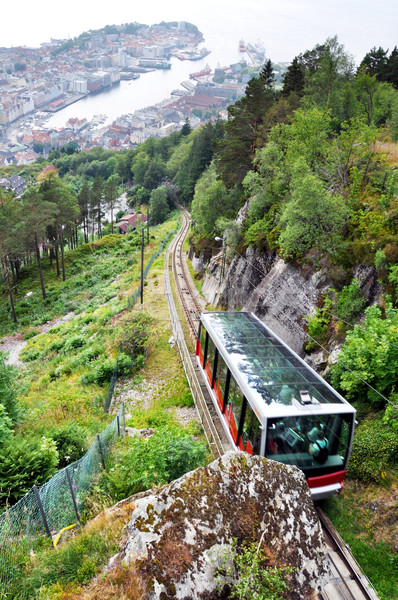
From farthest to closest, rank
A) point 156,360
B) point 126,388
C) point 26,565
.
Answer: point 156,360 → point 126,388 → point 26,565

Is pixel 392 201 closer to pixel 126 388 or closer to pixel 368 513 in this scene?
pixel 368 513

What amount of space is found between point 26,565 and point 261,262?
2102 centimetres

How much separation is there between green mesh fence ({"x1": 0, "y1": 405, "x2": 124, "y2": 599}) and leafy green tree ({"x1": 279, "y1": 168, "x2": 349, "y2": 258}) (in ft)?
44.0

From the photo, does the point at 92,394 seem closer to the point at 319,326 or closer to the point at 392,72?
the point at 319,326

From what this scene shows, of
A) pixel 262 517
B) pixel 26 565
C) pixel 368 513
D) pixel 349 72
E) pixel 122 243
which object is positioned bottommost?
pixel 122 243

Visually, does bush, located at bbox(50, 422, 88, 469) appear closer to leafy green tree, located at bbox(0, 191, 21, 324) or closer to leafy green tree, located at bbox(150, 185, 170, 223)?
leafy green tree, located at bbox(0, 191, 21, 324)

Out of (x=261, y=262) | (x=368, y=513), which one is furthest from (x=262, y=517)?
(x=261, y=262)

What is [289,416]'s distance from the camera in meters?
8.86

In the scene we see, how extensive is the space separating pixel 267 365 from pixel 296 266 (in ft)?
30.9

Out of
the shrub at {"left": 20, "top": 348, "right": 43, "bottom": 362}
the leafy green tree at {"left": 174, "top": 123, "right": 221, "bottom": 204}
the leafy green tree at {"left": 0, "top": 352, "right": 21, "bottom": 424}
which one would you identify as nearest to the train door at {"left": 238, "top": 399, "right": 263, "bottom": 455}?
the leafy green tree at {"left": 0, "top": 352, "right": 21, "bottom": 424}

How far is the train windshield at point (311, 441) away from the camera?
352 inches

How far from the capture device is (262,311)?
21.8 m

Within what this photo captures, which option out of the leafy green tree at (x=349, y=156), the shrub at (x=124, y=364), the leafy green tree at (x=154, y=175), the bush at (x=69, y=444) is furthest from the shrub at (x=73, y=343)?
the leafy green tree at (x=154, y=175)

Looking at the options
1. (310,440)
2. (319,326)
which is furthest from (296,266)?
(310,440)
